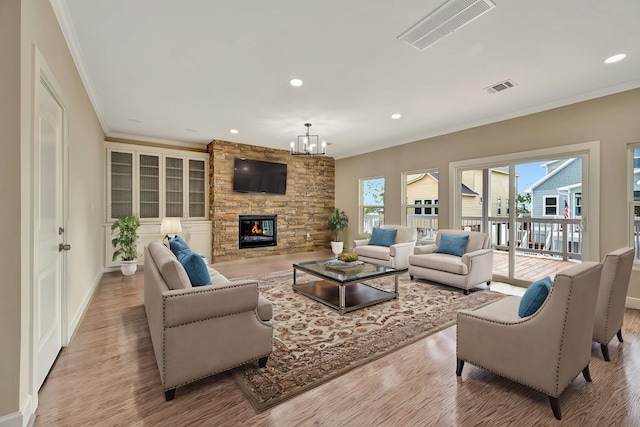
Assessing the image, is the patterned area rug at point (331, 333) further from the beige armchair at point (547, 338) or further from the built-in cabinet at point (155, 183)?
the built-in cabinet at point (155, 183)

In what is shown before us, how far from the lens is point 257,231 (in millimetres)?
6816

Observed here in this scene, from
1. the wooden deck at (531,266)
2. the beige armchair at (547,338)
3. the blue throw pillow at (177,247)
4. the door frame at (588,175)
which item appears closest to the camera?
the beige armchair at (547,338)

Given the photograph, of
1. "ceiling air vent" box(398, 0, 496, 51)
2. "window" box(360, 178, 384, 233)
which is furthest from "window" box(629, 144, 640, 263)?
"window" box(360, 178, 384, 233)

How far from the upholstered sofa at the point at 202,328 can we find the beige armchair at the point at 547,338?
5.02 feet

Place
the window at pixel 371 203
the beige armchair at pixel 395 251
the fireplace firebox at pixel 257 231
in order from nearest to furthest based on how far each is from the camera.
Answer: the beige armchair at pixel 395 251
the fireplace firebox at pixel 257 231
the window at pixel 371 203

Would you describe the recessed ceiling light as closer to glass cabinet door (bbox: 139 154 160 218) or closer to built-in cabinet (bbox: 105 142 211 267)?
built-in cabinet (bbox: 105 142 211 267)

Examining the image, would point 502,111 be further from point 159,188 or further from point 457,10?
point 159,188

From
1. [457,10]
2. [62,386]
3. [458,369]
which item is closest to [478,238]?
[458,369]

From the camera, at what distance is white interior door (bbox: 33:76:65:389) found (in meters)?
1.79

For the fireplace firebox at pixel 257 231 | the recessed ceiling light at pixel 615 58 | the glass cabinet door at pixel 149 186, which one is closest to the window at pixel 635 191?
the recessed ceiling light at pixel 615 58

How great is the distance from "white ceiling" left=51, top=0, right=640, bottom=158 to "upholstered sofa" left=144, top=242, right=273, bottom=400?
2.03m

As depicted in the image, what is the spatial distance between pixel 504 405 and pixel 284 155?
636 cm

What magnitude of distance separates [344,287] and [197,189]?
4.68m

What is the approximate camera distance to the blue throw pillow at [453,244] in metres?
4.42
